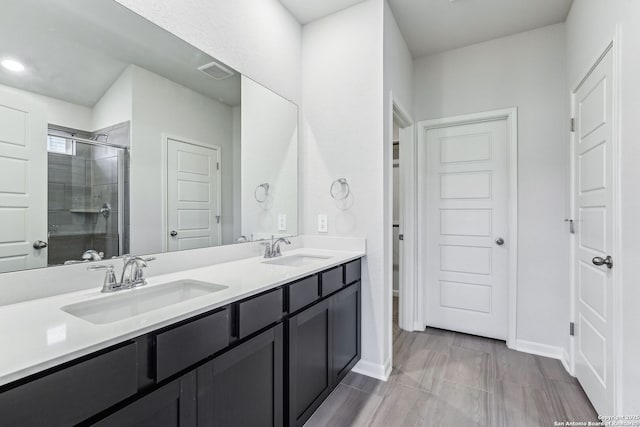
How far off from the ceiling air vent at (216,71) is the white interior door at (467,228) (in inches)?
Result: 78.1

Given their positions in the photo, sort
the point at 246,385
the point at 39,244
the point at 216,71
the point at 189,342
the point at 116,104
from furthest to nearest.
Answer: the point at 216,71, the point at 116,104, the point at 246,385, the point at 39,244, the point at 189,342

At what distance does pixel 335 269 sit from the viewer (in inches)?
72.2

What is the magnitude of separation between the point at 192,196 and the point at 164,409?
1.03 metres

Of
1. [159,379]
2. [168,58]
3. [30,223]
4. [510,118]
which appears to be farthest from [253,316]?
[510,118]

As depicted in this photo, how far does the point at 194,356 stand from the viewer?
0.96m

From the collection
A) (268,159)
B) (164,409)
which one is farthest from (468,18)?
(164,409)

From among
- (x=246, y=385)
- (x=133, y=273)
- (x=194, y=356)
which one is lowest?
(x=246, y=385)

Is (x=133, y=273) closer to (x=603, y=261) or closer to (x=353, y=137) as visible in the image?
(x=353, y=137)

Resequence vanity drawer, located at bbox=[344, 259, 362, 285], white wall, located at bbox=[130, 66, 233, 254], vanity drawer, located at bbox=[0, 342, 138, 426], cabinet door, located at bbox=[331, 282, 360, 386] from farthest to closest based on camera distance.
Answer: vanity drawer, located at bbox=[344, 259, 362, 285], cabinet door, located at bbox=[331, 282, 360, 386], white wall, located at bbox=[130, 66, 233, 254], vanity drawer, located at bbox=[0, 342, 138, 426]

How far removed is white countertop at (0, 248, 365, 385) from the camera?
65 cm

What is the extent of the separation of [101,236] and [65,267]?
166mm

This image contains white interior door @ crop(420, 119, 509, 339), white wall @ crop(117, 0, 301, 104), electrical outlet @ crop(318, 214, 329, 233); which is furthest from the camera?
white interior door @ crop(420, 119, 509, 339)

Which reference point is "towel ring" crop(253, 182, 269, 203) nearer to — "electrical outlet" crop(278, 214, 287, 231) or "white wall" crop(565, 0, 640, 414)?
"electrical outlet" crop(278, 214, 287, 231)

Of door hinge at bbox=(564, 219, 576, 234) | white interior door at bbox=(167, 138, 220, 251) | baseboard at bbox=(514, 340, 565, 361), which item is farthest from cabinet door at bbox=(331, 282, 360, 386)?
door hinge at bbox=(564, 219, 576, 234)
